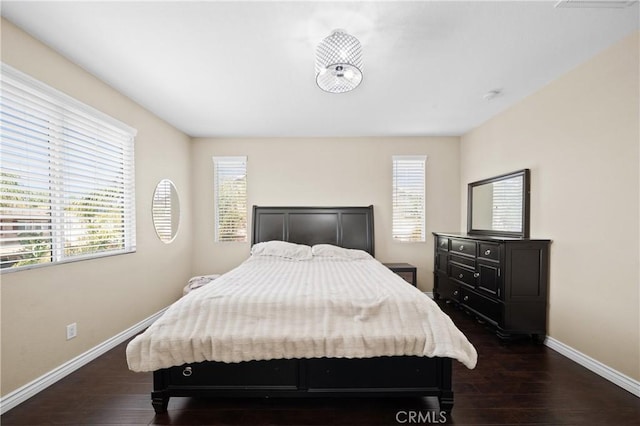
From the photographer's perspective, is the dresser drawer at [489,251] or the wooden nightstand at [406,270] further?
the wooden nightstand at [406,270]

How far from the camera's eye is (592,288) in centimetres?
220

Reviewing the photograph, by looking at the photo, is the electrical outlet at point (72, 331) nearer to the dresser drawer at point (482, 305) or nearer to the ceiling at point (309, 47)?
the ceiling at point (309, 47)

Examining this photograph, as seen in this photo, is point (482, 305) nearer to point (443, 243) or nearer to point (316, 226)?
point (443, 243)

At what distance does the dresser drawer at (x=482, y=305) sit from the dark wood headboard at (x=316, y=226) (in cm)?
138

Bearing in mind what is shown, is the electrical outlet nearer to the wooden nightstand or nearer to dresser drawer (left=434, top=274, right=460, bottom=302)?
the wooden nightstand

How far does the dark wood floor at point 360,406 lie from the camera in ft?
5.50

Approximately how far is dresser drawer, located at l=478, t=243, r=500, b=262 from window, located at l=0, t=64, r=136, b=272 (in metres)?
3.85

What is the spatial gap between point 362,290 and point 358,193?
238cm

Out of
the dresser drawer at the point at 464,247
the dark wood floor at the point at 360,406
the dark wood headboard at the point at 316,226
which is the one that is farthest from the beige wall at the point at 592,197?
the dark wood headboard at the point at 316,226

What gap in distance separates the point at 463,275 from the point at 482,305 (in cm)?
44

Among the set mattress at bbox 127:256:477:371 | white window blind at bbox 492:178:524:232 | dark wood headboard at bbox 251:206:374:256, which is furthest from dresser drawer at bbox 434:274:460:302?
mattress at bbox 127:256:477:371

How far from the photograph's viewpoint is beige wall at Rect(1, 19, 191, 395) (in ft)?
5.95

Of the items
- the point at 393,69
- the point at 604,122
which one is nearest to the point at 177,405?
the point at 393,69

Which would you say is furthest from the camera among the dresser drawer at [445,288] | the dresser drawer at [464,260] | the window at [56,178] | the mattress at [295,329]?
the dresser drawer at [445,288]
